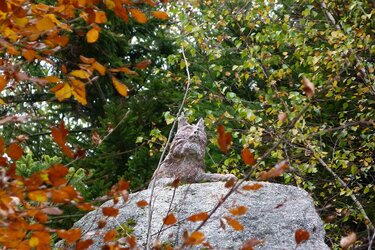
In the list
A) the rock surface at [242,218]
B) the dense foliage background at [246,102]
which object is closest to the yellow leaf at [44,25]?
the rock surface at [242,218]

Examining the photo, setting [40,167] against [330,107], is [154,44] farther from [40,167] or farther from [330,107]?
[40,167]

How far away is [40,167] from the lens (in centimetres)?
509

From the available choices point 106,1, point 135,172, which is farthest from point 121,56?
point 106,1

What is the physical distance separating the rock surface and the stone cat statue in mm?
268

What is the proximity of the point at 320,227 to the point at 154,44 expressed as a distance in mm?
6858

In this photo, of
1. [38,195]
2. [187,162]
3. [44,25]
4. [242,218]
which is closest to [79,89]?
[44,25]

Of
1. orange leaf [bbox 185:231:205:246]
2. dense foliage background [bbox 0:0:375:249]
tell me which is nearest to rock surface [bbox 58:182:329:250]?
dense foliage background [bbox 0:0:375:249]

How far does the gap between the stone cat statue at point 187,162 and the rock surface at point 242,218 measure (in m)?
0.27

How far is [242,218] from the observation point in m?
4.46

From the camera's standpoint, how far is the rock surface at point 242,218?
433 centimetres

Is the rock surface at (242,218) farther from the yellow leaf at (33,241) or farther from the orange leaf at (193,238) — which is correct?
the yellow leaf at (33,241)

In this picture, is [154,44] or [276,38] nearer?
[276,38]

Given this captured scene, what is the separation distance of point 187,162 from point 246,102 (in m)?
4.67

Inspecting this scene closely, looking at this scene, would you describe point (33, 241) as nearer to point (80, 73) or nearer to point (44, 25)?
point (80, 73)
